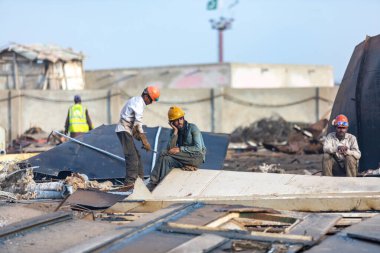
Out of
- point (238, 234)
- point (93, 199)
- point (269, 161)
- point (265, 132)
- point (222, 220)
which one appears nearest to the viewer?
point (238, 234)

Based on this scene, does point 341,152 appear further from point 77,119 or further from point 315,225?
point 77,119

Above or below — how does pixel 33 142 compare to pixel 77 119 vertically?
below

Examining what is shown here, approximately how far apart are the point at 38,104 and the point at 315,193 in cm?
1650

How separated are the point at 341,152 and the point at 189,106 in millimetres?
13438

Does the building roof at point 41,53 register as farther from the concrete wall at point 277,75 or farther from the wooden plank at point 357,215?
the wooden plank at point 357,215

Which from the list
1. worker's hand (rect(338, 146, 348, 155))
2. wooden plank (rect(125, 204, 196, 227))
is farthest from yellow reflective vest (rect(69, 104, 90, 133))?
wooden plank (rect(125, 204, 196, 227))

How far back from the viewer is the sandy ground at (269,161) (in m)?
14.1

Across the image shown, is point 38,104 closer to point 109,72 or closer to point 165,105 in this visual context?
point 165,105

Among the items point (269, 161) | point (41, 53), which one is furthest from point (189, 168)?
point (41, 53)

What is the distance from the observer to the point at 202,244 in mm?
4613

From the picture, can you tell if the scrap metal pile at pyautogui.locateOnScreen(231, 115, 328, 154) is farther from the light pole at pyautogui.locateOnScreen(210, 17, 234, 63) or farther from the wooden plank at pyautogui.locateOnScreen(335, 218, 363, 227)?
the light pole at pyautogui.locateOnScreen(210, 17, 234, 63)

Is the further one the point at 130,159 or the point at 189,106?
the point at 189,106

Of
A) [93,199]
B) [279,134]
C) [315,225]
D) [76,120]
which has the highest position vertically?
[76,120]

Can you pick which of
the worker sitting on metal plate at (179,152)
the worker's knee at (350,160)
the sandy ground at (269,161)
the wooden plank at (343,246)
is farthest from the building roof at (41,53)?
the wooden plank at (343,246)
